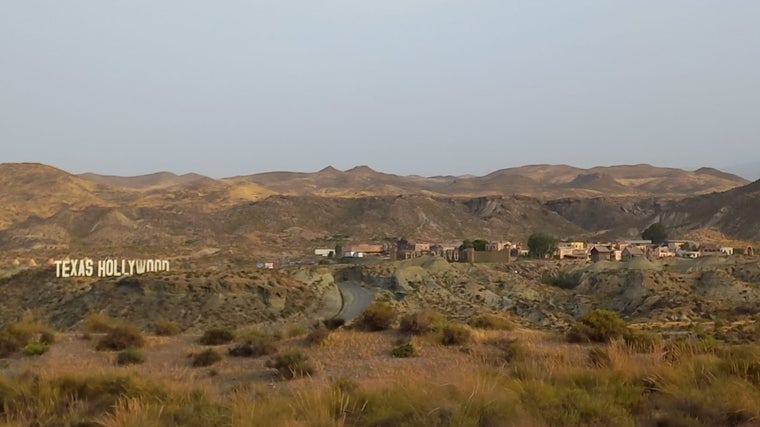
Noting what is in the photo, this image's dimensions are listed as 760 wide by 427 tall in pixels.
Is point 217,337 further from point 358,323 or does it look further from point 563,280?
point 563,280

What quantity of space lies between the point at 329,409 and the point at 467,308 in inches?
1812

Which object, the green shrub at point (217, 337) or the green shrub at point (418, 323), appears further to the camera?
the green shrub at point (217, 337)

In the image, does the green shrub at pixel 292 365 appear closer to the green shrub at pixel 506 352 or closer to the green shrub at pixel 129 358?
the green shrub at pixel 506 352

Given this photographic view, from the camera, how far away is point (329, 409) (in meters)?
9.05

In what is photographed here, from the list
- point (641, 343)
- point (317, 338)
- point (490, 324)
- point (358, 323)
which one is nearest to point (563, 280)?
point (490, 324)

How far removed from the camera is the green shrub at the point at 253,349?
60.0 ft

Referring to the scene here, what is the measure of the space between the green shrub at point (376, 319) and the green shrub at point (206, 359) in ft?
17.4

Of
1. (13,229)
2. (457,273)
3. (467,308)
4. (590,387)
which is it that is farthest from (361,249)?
(590,387)

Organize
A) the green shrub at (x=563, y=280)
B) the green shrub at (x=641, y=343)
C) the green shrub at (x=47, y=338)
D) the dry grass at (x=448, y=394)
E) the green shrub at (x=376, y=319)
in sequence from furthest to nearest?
1. the green shrub at (x=563, y=280)
2. the green shrub at (x=47, y=338)
3. the green shrub at (x=376, y=319)
4. the green shrub at (x=641, y=343)
5. the dry grass at (x=448, y=394)

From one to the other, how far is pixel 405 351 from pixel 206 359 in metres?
4.89

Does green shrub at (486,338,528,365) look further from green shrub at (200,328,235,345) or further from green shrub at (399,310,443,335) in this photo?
green shrub at (200,328,235,345)

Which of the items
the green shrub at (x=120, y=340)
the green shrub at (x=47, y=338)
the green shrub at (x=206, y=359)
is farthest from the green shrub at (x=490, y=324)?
the green shrub at (x=47, y=338)

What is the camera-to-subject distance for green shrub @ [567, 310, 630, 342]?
19094 millimetres

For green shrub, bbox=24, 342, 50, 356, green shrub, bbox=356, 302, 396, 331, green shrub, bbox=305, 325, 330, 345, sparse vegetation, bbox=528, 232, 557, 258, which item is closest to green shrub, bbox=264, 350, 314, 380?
green shrub, bbox=305, 325, 330, 345
